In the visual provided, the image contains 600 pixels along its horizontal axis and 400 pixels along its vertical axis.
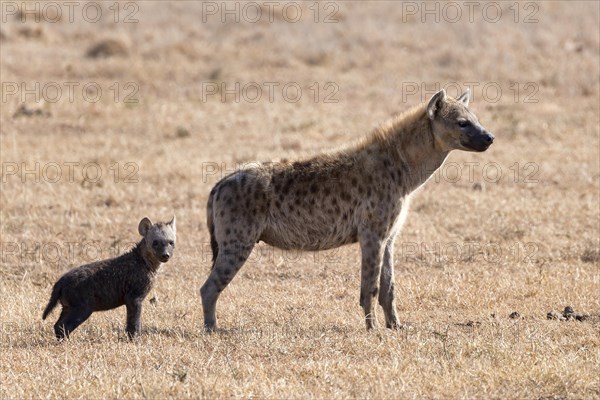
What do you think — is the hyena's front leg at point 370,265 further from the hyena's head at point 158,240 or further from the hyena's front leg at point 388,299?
the hyena's head at point 158,240

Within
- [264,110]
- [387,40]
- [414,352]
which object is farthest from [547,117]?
[414,352]

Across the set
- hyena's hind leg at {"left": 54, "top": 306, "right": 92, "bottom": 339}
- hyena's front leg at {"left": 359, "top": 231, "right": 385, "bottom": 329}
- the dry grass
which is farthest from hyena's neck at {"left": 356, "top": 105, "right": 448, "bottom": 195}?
hyena's hind leg at {"left": 54, "top": 306, "right": 92, "bottom": 339}

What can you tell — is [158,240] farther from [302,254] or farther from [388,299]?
[302,254]

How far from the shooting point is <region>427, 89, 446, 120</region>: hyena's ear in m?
8.69

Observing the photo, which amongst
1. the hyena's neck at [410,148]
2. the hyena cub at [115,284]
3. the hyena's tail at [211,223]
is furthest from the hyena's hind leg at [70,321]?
the hyena's neck at [410,148]

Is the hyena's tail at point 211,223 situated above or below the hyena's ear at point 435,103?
below

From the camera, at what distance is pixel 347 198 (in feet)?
28.0

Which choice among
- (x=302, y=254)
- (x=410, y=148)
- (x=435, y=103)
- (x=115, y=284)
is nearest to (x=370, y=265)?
(x=410, y=148)

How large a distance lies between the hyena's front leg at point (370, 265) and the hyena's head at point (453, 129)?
0.97 meters

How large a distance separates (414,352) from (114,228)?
5.44 m

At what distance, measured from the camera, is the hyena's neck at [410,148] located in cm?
869

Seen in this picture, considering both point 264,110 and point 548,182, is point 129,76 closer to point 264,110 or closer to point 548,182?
point 264,110

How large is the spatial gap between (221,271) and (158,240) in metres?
0.53

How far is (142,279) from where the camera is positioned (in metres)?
8.20
